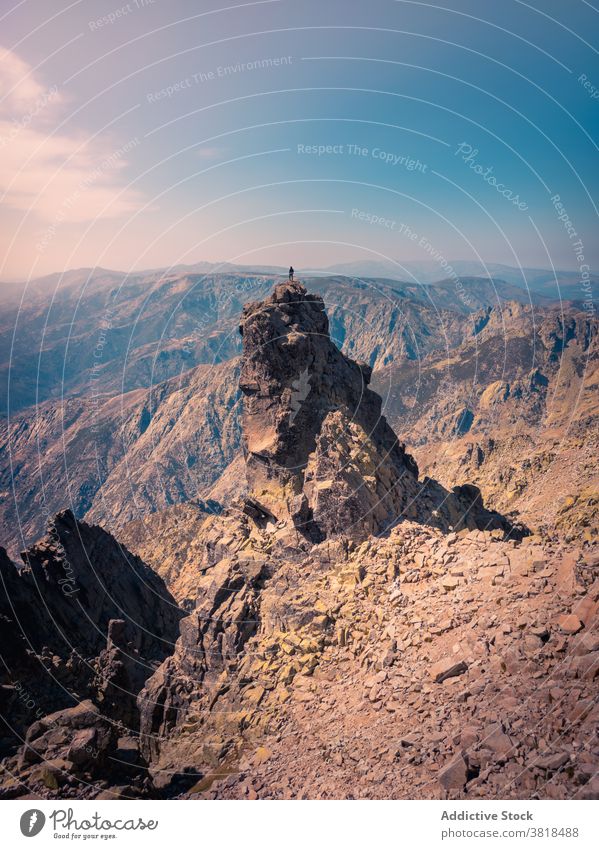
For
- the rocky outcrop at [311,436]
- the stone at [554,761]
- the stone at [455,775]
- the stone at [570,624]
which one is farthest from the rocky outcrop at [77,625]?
the stone at [570,624]

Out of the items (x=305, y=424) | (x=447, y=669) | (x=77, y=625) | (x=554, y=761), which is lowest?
(x=77, y=625)

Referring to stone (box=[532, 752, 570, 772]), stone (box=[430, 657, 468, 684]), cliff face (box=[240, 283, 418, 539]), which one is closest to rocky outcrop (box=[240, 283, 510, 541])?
cliff face (box=[240, 283, 418, 539])

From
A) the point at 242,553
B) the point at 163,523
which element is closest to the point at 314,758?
the point at 242,553

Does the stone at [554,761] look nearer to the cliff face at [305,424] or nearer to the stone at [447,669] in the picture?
the stone at [447,669]

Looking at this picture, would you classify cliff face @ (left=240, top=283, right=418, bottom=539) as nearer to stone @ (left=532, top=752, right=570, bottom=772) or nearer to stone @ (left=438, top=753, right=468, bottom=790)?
stone @ (left=438, top=753, right=468, bottom=790)

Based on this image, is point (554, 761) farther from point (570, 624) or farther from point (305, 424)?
point (305, 424)

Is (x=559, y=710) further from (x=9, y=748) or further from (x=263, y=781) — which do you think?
(x=9, y=748)

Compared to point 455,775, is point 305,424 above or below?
above
